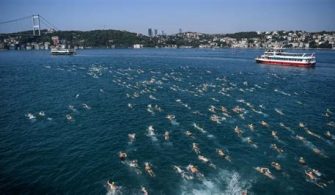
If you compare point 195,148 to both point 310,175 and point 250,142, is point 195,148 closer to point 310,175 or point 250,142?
point 250,142

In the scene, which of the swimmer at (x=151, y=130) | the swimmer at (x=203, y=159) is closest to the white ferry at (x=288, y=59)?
the swimmer at (x=151, y=130)

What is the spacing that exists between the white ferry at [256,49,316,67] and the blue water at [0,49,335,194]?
5911 centimetres

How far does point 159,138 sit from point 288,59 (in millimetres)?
117673

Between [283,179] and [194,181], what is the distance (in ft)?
32.9

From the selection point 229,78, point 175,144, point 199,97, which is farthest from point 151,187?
point 229,78

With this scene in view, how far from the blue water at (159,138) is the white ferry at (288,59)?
5911 cm

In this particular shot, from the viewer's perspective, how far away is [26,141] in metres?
44.1

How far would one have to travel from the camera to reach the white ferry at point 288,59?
13862 cm

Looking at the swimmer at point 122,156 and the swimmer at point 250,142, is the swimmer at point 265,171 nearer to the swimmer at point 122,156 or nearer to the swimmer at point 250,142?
the swimmer at point 250,142

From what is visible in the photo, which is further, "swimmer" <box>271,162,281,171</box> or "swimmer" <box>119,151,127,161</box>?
"swimmer" <box>119,151,127,161</box>

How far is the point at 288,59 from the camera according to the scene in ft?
470

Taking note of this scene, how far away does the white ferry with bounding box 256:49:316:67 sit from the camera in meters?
139

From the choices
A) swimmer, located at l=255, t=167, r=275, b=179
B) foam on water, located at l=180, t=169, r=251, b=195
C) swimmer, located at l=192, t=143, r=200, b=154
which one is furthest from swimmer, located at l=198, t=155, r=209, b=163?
swimmer, located at l=255, t=167, r=275, b=179

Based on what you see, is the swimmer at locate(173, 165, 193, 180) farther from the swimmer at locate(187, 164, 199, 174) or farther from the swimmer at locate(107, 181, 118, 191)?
the swimmer at locate(107, 181, 118, 191)
